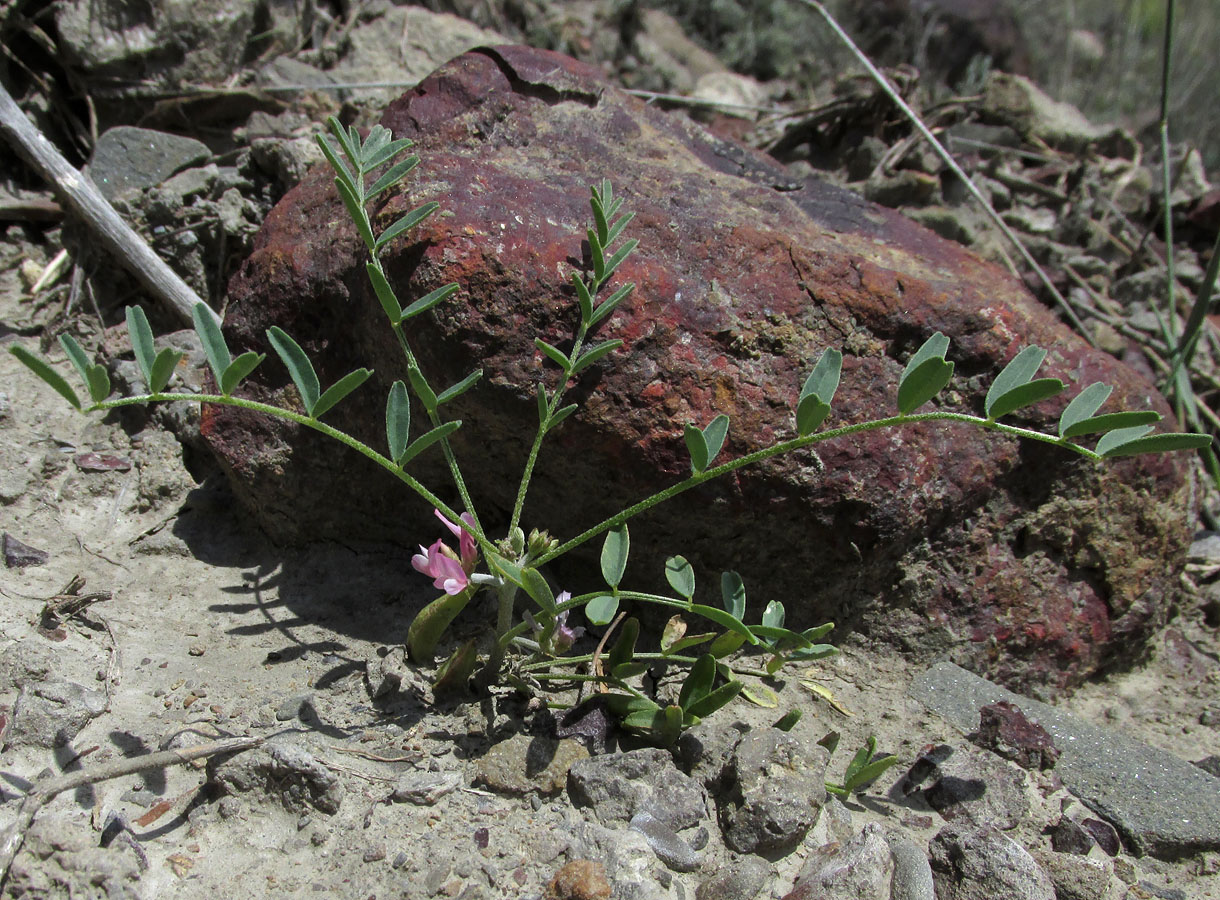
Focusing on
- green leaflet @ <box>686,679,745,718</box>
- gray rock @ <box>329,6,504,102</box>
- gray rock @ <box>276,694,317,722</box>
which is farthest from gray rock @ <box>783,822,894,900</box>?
gray rock @ <box>329,6,504,102</box>

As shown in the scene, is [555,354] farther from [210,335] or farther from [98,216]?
[98,216]

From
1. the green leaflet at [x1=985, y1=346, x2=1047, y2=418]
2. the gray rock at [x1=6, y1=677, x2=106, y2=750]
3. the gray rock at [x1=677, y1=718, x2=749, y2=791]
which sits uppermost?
the green leaflet at [x1=985, y1=346, x2=1047, y2=418]

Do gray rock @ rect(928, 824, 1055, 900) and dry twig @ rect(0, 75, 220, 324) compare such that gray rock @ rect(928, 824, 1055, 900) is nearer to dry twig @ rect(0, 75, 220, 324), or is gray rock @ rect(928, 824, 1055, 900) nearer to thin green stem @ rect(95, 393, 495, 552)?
thin green stem @ rect(95, 393, 495, 552)

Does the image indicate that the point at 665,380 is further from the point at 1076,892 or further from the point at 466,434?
the point at 1076,892

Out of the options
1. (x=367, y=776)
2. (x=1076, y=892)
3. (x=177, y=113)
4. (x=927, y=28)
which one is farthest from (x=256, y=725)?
(x=927, y=28)

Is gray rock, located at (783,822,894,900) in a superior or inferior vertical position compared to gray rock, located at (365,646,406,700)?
inferior

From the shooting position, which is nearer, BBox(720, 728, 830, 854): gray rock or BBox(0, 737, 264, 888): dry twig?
BBox(0, 737, 264, 888): dry twig

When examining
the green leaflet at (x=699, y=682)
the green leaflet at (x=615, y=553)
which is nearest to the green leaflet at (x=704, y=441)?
the green leaflet at (x=615, y=553)
